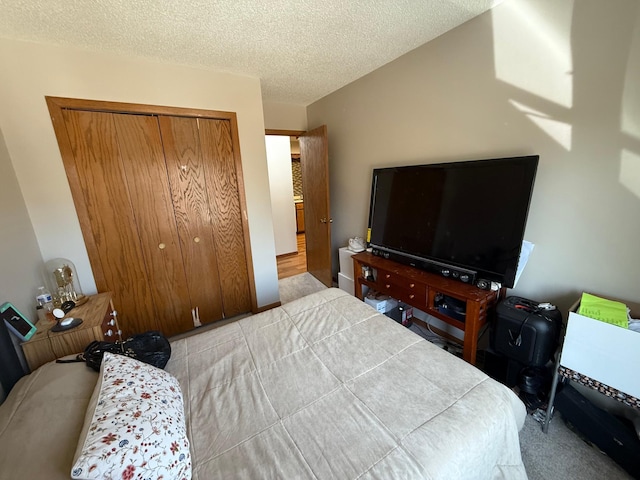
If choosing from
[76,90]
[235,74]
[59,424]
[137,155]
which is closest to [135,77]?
[76,90]

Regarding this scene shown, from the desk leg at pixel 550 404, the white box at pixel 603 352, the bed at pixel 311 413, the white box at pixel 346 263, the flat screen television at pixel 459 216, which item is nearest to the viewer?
the bed at pixel 311 413

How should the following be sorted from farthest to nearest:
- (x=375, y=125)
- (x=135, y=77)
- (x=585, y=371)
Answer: (x=375, y=125)
(x=135, y=77)
(x=585, y=371)

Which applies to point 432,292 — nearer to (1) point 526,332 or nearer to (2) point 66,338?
(1) point 526,332

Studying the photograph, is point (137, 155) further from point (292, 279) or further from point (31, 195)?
point (292, 279)

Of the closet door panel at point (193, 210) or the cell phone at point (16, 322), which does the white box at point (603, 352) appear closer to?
the closet door panel at point (193, 210)

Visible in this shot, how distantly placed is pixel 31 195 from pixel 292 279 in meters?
2.82

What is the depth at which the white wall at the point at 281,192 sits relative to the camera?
4457 mm

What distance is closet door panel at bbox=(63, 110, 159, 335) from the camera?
1.98 metres

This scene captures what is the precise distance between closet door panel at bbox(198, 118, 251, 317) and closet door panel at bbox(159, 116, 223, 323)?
0.06 metres

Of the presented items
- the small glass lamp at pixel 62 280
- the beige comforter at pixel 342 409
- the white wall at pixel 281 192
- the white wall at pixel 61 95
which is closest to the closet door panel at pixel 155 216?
the white wall at pixel 61 95

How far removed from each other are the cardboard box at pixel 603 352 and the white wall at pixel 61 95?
2.93 m

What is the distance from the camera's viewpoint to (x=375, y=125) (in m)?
2.60

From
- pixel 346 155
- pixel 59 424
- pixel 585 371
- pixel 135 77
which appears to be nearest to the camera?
pixel 59 424

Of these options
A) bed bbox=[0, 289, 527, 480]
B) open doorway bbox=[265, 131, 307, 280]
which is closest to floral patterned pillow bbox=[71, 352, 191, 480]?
bed bbox=[0, 289, 527, 480]
